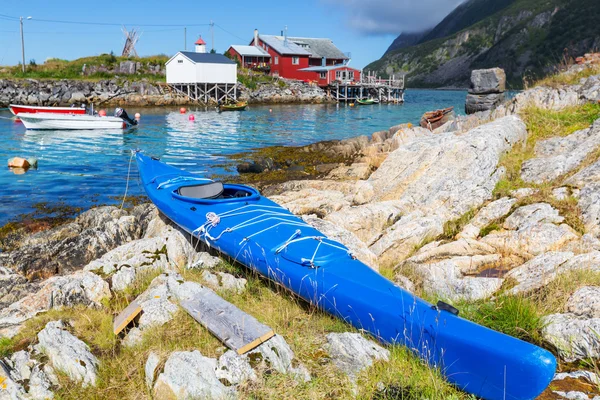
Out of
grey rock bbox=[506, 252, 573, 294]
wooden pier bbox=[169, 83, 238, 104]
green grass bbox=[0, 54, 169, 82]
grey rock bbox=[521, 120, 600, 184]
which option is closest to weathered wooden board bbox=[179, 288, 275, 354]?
grey rock bbox=[506, 252, 573, 294]

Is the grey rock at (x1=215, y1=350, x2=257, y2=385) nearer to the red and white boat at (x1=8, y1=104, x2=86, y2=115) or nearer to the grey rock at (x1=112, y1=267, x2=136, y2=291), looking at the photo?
the grey rock at (x1=112, y1=267, x2=136, y2=291)

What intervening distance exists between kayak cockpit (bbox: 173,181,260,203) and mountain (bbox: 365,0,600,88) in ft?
361

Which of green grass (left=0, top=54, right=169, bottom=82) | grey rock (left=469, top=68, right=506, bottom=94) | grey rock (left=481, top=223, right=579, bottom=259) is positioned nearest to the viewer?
grey rock (left=481, top=223, right=579, bottom=259)

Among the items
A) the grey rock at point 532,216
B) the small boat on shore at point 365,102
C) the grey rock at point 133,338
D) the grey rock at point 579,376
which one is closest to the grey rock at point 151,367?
the grey rock at point 133,338

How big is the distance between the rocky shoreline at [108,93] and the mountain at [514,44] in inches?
2775

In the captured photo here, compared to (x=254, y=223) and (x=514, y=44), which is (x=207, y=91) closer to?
(x=254, y=223)

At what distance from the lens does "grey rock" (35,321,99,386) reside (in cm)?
407

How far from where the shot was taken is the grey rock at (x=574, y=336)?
3863mm

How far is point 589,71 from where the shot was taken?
14.4 meters

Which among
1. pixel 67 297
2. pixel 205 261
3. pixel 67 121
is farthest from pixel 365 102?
pixel 67 297

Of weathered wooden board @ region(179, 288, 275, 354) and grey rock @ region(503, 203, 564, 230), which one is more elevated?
grey rock @ region(503, 203, 564, 230)

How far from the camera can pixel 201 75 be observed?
56.1 m

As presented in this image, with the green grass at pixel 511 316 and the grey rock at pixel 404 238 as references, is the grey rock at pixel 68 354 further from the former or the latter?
the grey rock at pixel 404 238

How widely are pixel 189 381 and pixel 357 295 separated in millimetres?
2039
